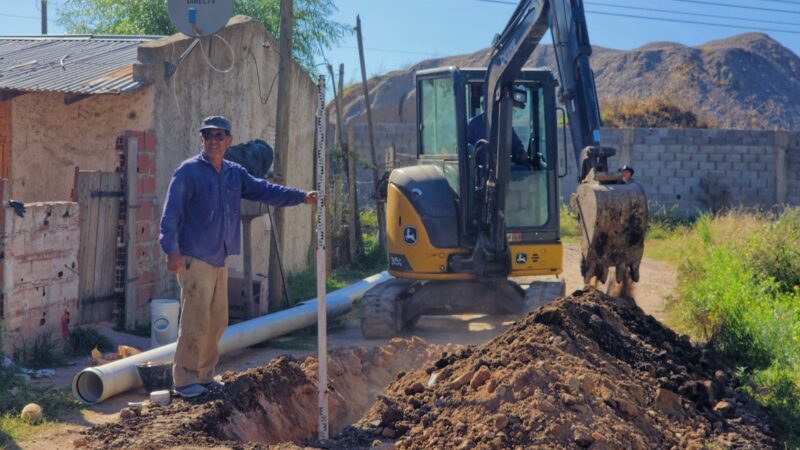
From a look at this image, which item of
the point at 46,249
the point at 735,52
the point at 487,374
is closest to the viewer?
the point at 487,374

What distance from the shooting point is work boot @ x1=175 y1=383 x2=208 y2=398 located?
273 inches

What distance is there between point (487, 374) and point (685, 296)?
Answer: 626 cm

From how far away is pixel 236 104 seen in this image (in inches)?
555

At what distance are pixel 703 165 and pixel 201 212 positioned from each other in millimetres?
19781

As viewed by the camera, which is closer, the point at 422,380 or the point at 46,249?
the point at 422,380

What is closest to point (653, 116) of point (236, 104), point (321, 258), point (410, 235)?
point (236, 104)

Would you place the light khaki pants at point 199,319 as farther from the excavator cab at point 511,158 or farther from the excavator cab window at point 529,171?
the excavator cab window at point 529,171

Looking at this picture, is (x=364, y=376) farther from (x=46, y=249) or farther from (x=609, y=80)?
(x=609, y=80)

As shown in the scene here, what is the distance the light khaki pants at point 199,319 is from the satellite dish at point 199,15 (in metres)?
5.39

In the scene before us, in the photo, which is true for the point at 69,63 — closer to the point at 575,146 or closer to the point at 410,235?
the point at 410,235

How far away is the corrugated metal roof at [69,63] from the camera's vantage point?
11.7 metres

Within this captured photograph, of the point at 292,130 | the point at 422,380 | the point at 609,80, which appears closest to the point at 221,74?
the point at 292,130

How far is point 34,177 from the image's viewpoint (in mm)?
12617

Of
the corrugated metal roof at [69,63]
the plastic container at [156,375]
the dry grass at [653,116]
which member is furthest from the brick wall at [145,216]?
the dry grass at [653,116]
